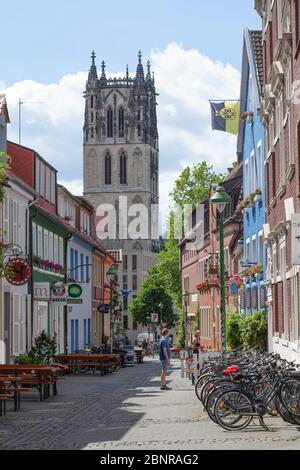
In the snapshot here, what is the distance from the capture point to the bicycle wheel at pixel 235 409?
1620 cm

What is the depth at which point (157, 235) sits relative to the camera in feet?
586

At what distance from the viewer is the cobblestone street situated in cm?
1452

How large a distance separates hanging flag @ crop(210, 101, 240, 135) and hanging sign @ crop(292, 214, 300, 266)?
24970 mm

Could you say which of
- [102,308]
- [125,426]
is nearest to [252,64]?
[125,426]

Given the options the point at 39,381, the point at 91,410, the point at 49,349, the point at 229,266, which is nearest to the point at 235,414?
the point at 91,410

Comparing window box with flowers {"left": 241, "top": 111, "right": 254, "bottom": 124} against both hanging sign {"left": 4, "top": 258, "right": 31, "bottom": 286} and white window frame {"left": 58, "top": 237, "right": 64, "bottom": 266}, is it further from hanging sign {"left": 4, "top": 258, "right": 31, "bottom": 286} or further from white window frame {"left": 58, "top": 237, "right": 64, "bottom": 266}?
white window frame {"left": 58, "top": 237, "right": 64, "bottom": 266}

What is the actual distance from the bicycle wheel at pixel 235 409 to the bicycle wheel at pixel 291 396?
0.50m

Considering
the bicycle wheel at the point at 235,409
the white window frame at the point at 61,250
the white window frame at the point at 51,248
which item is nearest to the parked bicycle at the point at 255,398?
the bicycle wheel at the point at 235,409

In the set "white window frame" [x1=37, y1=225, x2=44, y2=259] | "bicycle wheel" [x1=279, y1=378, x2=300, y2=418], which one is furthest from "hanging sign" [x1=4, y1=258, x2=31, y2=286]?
"bicycle wheel" [x1=279, y1=378, x2=300, y2=418]

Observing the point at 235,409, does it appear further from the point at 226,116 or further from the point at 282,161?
the point at 226,116

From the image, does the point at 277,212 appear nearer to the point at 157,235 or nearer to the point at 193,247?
the point at 193,247

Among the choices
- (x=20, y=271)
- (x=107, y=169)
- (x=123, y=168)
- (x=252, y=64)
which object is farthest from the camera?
(x=123, y=168)

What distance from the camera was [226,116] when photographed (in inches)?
1543

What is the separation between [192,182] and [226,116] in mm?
44566
